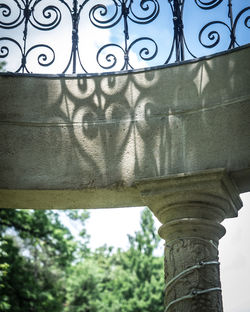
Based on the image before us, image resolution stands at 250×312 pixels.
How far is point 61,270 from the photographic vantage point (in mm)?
19172

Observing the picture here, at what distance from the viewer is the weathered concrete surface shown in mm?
4887

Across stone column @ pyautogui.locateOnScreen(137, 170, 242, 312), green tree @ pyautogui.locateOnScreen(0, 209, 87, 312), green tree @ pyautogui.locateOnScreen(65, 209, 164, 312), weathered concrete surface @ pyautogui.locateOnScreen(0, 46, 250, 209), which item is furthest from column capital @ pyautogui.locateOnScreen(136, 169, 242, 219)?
green tree @ pyautogui.locateOnScreen(65, 209, 164, 312)

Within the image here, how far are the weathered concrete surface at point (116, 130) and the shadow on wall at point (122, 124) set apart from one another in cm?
1

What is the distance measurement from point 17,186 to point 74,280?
23438 mm

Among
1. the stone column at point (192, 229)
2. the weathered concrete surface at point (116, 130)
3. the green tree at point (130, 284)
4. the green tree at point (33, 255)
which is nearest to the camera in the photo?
the stone column at point (192, 229)

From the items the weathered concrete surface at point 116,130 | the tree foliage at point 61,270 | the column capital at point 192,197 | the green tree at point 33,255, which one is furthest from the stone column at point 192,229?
the green tree at point 33,255

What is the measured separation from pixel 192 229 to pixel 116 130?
54.7 inches

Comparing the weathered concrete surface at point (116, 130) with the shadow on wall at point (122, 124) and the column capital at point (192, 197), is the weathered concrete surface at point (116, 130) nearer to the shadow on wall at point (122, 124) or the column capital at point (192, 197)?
the shadow on wall at point (122, 124)

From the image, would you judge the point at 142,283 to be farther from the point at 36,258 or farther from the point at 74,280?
the point at 36,258

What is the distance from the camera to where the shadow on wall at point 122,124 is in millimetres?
4898

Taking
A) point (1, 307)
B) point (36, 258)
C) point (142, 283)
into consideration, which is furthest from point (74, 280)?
point (1, 307)

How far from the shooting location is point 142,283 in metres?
27.2

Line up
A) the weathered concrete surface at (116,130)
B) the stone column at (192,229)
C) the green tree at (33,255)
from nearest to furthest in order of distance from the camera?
the stone column at (192,229) → the weathered concrete surface at (116,130) → the green tree at (33,255)

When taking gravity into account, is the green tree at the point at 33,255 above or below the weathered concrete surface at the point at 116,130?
above
